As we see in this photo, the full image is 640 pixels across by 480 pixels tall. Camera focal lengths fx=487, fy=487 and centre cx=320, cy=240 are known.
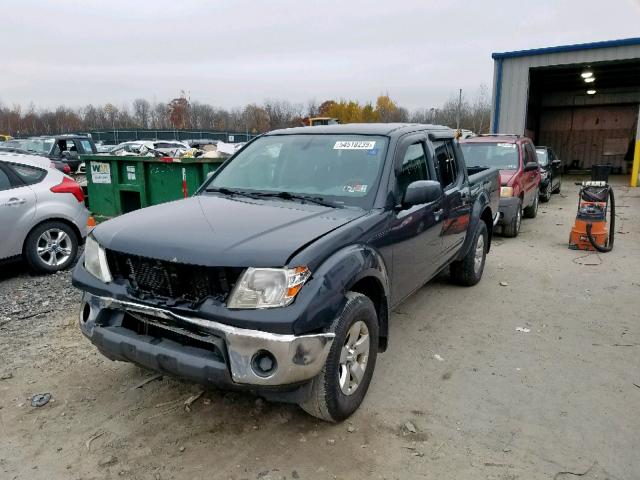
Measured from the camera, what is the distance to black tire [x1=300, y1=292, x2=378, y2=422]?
9.06 feet

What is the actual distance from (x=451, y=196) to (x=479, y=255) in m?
1.63

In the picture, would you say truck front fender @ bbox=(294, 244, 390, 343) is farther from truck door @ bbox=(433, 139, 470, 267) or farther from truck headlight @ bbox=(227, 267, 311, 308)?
truck door @ bbox=(433, 139, 470, 267)

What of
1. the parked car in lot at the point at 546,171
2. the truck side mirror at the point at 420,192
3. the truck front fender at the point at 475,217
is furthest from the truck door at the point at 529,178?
the truck side mirror at the point at 420,192

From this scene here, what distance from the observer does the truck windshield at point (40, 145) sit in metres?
15.9

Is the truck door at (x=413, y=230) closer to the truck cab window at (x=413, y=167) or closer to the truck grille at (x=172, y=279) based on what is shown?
the truck cab window at (x=413, y=167)

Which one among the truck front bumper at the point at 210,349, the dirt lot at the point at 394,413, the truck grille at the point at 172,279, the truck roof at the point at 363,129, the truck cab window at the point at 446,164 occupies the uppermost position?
the truck roof at the point at 363,129

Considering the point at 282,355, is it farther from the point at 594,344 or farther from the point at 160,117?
the point at 160,117

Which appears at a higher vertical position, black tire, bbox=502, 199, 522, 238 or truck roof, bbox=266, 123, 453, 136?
truck roof, bbox=266, 123, 453, 136

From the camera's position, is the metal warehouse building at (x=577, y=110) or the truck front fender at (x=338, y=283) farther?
the metal warehouse building at (x=577, y=110)

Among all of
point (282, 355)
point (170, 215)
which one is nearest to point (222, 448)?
point (282, 355)

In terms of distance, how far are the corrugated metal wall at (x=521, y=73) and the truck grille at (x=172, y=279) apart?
17629mm

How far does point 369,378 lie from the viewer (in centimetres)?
330

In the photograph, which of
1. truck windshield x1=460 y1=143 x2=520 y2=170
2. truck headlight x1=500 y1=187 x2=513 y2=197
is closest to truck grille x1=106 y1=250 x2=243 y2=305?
truck headlight x1=500 y1=187 x2=513 y2=197

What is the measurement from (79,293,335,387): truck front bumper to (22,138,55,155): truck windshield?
1543 cm
